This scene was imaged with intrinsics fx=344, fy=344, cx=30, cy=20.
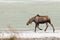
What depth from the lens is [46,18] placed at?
1135cm

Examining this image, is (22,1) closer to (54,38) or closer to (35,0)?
(35,0)

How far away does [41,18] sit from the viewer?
36.8 ft

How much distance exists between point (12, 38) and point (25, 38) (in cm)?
98

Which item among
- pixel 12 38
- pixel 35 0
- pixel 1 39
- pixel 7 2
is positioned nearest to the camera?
pixel 12 38

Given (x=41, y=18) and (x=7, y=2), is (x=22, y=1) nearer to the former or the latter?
(x=7, y=2)

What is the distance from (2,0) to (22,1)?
6.35ft

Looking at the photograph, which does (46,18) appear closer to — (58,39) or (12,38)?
(58,39)

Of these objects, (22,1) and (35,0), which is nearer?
(22,1)

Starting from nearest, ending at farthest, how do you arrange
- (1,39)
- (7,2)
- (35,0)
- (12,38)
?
1. (12,38)
2. (1,39)
3. (7,2)
4. (35,0)

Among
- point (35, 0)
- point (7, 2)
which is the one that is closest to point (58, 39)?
point (7, 2)

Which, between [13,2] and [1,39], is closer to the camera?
[1,39]

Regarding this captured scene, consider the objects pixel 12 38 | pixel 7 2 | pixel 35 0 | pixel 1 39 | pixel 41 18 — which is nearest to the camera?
pixel 12 38

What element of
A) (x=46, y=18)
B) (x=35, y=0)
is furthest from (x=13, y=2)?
(x=46, y=18)

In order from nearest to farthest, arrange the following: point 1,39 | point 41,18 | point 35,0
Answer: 1. point 1,39
2. point 41,18
3. point 35,0
